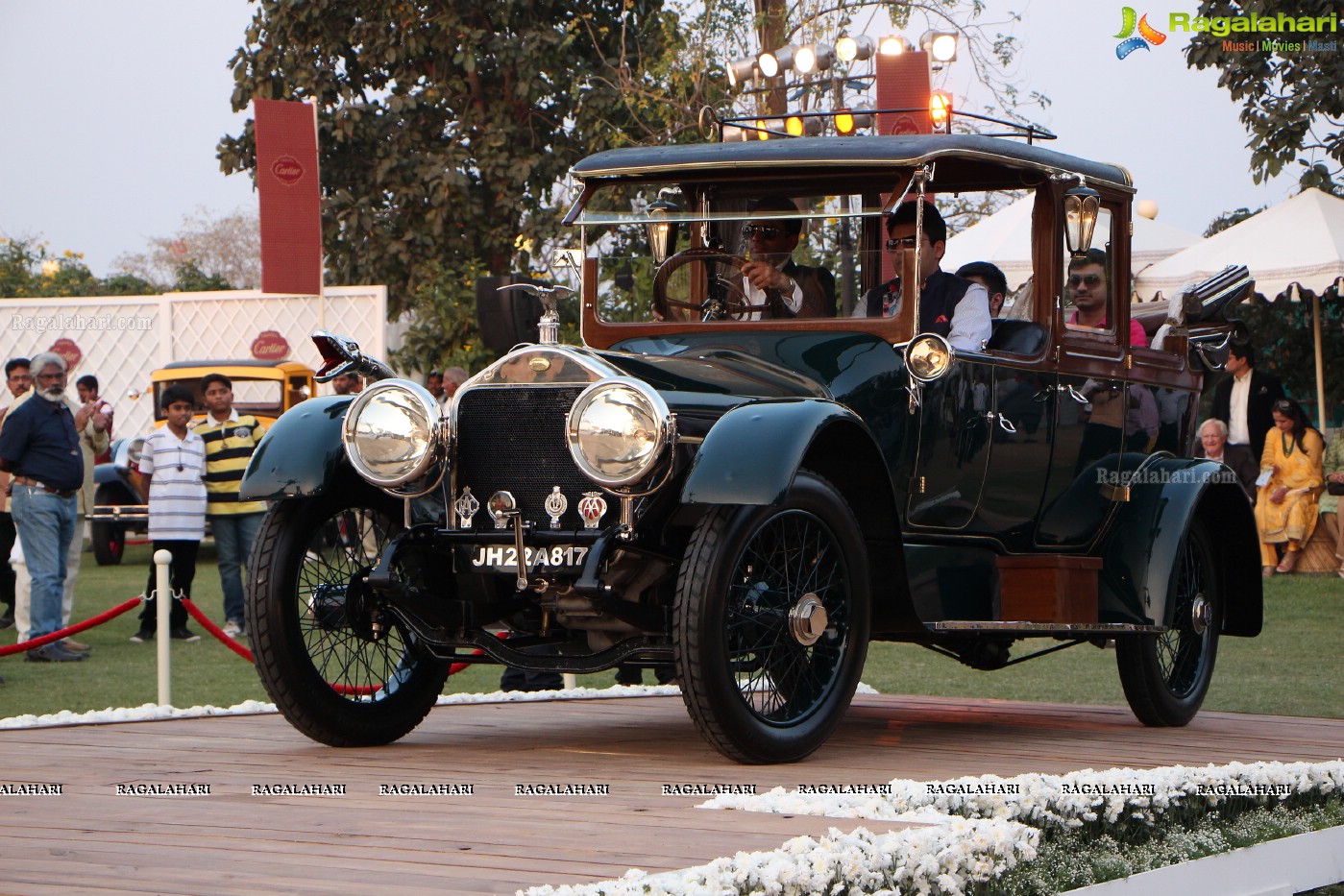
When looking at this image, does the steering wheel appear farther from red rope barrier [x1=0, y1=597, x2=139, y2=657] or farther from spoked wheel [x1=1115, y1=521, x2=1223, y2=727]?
red rope barrier [x1=0, y1=597, x2=139, y2=657]

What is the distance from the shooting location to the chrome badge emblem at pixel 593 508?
5148 mm

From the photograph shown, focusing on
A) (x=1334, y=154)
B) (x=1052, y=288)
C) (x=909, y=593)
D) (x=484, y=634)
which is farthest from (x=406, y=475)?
(x=1334, y=154)

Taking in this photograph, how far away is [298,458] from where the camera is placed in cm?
550

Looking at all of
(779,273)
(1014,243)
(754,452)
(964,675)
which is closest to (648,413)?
(754,452)

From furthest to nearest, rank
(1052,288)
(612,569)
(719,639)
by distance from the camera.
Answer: (1052,288)
(612,569)
(719,639)

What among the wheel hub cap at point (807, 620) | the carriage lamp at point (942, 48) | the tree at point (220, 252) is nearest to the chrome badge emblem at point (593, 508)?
the wheel hub cap at point (807, 620)

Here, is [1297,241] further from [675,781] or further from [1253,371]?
[675,781]

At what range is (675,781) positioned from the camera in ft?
15.5

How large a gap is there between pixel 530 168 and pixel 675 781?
20740 mm

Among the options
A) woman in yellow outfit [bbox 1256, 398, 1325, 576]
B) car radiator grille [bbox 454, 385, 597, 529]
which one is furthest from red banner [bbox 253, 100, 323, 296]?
car radiator grille [bbox 454, 385, 597, 529]

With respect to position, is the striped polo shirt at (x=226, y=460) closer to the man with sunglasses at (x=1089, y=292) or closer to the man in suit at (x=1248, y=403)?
the man with sunglasses at (x=1089, y=292)

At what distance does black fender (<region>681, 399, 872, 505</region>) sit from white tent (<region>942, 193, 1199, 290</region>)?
160 centimetres

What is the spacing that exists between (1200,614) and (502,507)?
314cm

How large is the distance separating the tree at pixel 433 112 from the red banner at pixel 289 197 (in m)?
7.37
